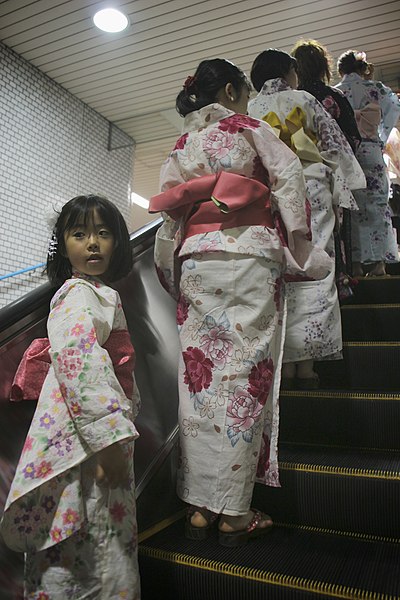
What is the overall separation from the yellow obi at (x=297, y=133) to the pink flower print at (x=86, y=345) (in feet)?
5.14

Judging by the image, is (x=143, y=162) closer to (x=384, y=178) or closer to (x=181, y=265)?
(x=384, y=178)

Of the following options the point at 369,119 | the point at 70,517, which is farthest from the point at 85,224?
the point at 369,119

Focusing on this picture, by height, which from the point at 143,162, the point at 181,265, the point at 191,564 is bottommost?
the point at 191,564

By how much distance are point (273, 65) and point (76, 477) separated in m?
2.25

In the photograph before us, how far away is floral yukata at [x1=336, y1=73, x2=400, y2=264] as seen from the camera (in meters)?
3.67

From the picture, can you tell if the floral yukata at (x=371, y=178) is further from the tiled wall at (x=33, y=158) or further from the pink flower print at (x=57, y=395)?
the tiled wall at (x=33, y=158)

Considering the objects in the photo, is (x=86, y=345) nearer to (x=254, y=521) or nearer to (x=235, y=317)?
(x=235, y=317)

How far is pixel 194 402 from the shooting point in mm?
1693

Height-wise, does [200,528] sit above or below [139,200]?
below

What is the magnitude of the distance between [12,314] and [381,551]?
1312mm

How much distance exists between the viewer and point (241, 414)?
1614 millimetres

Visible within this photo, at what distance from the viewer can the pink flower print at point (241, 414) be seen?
1.60 m

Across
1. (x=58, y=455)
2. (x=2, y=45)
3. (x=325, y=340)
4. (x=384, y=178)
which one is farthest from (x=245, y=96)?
(x=2, y=45)

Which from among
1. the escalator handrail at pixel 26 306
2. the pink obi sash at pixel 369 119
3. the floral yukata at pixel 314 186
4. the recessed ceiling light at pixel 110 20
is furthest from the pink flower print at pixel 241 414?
the recessed ceiling light at pixel 110 20
